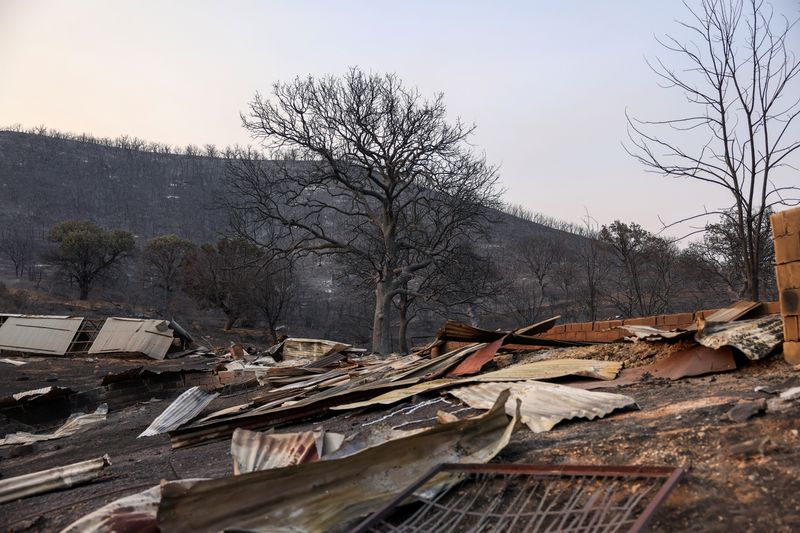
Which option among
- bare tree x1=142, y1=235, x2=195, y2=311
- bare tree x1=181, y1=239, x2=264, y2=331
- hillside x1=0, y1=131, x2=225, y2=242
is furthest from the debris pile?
hillside x1=0, y1=131, x2=225, y2=242

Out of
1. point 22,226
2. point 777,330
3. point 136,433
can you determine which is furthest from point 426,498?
point 22,226

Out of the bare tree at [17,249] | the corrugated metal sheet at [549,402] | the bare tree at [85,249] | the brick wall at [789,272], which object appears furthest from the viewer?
the bare tree at [17,249]

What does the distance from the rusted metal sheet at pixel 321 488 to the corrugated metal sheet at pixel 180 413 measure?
4274mm

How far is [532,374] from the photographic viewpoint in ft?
15.1

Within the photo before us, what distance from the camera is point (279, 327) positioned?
35.6 m

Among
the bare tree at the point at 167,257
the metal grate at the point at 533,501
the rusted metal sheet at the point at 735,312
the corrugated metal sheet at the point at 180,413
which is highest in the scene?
the bare tree at the point at 167,257

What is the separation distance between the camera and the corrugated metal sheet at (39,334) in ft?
62.9

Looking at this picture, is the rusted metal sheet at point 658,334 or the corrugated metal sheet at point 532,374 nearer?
the rusted metal sheet at point 658,334

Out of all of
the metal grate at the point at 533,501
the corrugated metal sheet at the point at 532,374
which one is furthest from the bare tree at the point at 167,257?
the metal grate at the point at 533,501

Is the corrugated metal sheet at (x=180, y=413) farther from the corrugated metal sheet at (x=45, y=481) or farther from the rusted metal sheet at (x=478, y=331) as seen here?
the rusted metal sheet at (x=478, y=331)

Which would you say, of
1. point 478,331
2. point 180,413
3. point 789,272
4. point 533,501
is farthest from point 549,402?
point 180,413

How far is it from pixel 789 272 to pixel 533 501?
8.12 feet

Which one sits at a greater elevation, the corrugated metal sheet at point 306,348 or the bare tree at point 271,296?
the bare tree at point 271,296

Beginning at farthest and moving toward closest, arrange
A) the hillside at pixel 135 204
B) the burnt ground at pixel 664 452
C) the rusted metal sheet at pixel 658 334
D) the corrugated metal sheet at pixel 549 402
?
the hillside at pixel 135 204 → the rusted metal sheet at pixel 658 334 → the corrugated metal sheet at pixel 549 402 → the burnt ground at pixel 664 452
